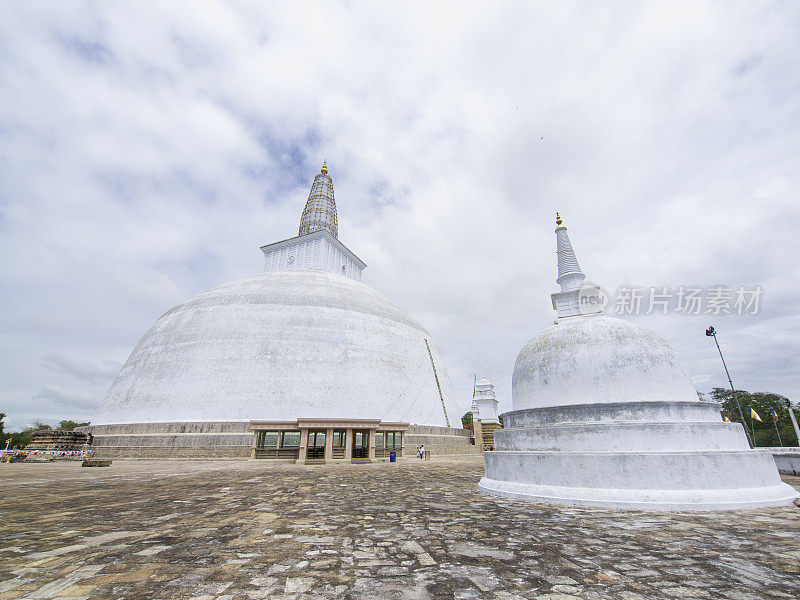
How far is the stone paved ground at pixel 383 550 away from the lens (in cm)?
323

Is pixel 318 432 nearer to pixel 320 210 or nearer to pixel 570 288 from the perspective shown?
pixel 570 288

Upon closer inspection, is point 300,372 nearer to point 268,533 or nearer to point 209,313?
point 209,313

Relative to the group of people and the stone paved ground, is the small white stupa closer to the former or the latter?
the stone paved ground

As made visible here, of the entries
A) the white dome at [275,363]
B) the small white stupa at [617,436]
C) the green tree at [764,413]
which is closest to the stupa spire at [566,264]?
the small white stupa at [617,436]

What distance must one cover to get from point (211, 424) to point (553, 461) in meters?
18.4

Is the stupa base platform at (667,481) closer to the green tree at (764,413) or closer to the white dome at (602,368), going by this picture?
the white dome at (602,368)

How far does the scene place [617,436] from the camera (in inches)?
302

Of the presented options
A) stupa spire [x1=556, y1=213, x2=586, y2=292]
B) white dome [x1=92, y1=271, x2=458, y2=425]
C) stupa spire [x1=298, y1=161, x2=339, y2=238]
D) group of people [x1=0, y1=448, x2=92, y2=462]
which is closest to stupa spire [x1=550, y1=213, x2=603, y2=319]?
stupa spire [x1=556, y1=213, x2=586, y2=292]

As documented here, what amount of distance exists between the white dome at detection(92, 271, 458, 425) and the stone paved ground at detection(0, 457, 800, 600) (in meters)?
13.5

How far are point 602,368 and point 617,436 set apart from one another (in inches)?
65.4

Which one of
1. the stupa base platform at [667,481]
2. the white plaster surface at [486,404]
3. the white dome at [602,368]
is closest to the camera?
the stupa base platform at [667,481]

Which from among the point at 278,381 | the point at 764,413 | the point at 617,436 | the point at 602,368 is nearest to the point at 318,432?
the point at 278,381

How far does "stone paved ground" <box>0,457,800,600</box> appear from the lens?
3.23m

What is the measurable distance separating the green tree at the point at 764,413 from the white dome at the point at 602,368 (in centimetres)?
4001
